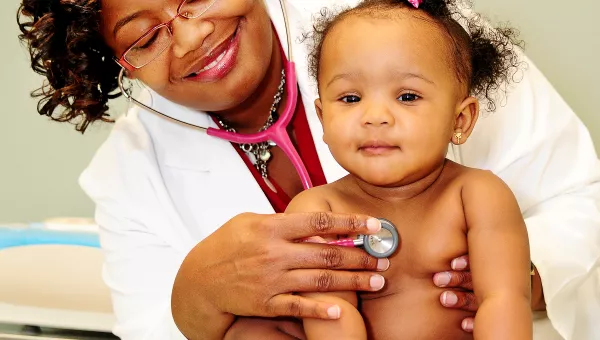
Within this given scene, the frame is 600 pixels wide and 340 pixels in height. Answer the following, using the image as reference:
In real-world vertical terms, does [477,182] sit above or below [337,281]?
above

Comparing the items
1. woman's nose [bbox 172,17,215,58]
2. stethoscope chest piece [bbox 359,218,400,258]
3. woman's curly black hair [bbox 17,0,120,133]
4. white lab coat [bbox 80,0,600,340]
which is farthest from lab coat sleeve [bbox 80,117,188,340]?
stethoscope chest piece [bbox 359,218,400,258]

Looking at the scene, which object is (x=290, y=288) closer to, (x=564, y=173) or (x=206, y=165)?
(x=206, y=165)

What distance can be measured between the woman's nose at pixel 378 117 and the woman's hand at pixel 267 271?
0.14 metres

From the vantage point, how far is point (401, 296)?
1206 millimetres

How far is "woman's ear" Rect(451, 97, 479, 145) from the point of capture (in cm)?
123

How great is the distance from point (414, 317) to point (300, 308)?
0.59 feet

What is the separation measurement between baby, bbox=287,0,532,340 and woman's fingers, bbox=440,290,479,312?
2cm

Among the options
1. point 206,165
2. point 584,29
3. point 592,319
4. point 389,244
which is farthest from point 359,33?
point 584,29

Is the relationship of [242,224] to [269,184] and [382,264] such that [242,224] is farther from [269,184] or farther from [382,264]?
[269,184]

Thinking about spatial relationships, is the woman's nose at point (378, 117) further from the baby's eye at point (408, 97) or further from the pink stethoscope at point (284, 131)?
the pink stethoscope at point (284, 131)

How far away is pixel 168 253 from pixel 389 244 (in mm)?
647

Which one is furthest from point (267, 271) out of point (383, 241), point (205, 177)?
point (205, 177)

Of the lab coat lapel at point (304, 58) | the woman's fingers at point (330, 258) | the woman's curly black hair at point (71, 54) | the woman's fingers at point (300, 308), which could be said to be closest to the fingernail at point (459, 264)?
the woman's fingers at point (330, 258)

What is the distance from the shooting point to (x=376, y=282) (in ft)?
3.84
